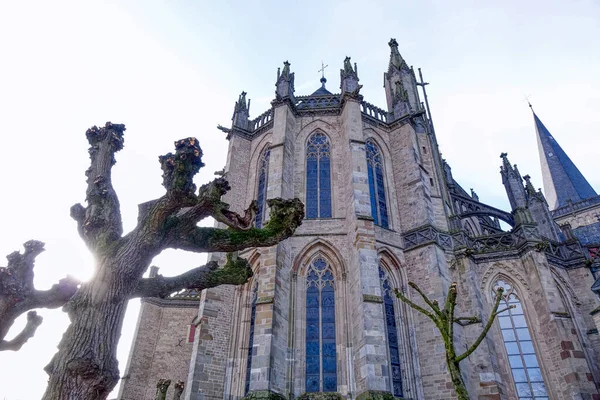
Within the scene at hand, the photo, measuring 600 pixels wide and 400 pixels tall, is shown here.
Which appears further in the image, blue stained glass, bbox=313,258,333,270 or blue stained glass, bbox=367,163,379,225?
blue stained glass, bbox=367,163,379,225

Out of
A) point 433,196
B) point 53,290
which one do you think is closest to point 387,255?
point 433,196

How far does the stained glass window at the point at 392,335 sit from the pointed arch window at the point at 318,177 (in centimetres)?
301

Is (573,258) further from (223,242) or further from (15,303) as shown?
(15,303)

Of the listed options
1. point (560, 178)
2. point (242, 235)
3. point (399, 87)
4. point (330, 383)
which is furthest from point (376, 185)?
point (560, 178)

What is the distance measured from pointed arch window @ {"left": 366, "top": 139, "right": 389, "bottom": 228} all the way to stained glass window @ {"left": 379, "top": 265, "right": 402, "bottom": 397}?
2.05 metres

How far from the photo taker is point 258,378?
11.1 metres

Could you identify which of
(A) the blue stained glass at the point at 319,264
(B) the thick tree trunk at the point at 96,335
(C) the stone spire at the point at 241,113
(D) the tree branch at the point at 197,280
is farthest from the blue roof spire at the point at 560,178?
(B) the thick tree trunk at the point at 96,335

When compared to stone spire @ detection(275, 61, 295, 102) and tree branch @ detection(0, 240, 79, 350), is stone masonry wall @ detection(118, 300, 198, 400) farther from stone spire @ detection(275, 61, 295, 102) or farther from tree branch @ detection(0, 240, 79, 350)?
tree branch @ detection(0, 240, 79, 350)

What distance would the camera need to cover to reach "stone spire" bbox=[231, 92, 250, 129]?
19.6 m

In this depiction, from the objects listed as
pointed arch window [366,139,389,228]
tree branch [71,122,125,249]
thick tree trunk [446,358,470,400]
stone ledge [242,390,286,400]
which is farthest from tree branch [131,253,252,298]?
pointed arch window [366,139,389,228]

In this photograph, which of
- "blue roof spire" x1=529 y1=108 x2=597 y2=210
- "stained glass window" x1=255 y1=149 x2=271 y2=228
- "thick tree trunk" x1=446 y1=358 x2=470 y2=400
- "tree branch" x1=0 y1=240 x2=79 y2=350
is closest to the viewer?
"thick tree trunk" x1=446 y1=358 x2=470 y2=400

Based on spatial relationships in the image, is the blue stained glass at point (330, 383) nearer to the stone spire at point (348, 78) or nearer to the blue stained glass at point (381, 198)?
the blue stained glass at point (381, 198)

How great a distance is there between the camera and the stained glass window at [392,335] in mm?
12742

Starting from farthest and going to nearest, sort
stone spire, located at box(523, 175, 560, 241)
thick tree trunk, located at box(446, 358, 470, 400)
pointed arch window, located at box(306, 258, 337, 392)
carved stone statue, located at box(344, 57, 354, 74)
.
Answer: carved stone statue, located at box(344, 57, 354, 74) → stone spire, located at box(523, 175, 560, 241) → pointed arch window, located at box(306, 258, 337, 392) → thick tree trunk, located at box(446, 358, 470, 400)
